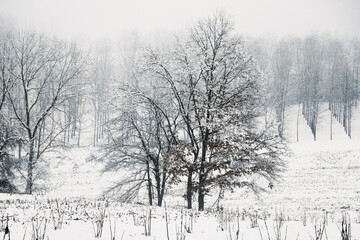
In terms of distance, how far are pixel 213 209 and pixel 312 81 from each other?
169 feet

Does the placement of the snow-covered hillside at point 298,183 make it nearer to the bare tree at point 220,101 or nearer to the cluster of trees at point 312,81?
the bare tree at point 220,101

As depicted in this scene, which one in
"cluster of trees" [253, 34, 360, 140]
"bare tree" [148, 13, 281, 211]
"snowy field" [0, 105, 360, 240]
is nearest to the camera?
"snowy field" [0, 105, 360, 240]

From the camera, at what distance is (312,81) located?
62312 mm

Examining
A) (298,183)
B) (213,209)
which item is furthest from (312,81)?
(213,209)

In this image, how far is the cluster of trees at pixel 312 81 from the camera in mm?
57581

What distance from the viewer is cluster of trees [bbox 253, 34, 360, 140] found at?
2267 inches

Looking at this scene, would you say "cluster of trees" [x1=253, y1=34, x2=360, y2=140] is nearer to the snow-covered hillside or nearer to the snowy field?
the snowy field

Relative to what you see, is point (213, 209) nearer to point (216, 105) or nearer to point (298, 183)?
point (216, 105)

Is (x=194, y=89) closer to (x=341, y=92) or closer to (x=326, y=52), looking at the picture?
(x=341, y=92)

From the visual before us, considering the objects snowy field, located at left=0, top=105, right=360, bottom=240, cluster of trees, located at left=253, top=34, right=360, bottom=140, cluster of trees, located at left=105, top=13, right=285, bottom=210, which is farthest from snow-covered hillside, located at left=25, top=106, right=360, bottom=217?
cluster of trees, located at left=253, top=34, right=360, bottom=140

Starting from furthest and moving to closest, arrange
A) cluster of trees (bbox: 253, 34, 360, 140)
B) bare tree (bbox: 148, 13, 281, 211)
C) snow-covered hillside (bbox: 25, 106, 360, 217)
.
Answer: cluster of trees (bbox: 253, 34, 360, 140)
snow-covered hillside (bbox: 25, 106, 360, 217)
bare tree (bbox: 148, 13, 281, 211)

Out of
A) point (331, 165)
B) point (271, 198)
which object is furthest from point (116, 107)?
point (331, 165)

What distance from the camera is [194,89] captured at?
1628 cm

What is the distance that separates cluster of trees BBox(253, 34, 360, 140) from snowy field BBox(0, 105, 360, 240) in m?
14.7
